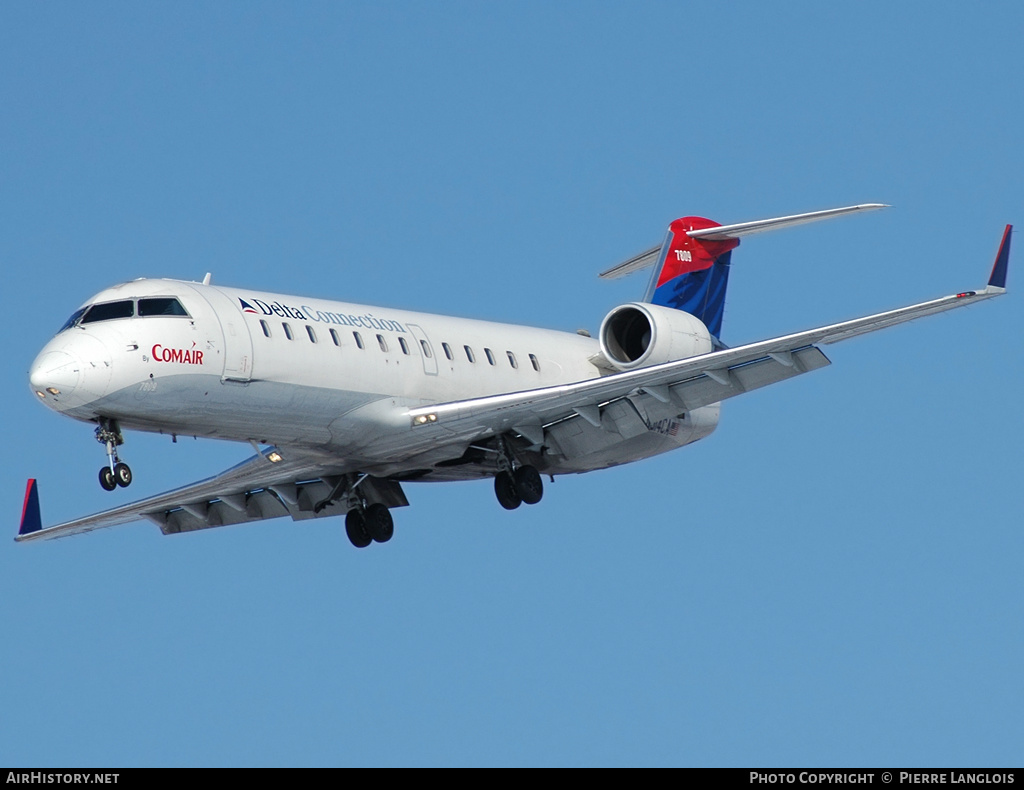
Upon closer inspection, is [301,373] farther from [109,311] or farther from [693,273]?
[693,273]

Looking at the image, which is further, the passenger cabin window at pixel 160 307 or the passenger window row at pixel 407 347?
the passenger window row at pixel 407 347

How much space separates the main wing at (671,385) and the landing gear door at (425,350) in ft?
2.27

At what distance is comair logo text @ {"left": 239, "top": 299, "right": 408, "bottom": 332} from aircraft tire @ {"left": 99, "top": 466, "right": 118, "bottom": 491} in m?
2.79

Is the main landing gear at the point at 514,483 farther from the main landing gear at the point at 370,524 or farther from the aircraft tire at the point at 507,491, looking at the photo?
the main landing gear at the point at 370,524

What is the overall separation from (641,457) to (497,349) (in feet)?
11.4

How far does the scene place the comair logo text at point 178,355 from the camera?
22.3m

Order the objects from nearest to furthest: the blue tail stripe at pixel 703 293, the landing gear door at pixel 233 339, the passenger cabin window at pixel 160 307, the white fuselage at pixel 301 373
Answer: the white fuselage at pixel 301 373 → the passenger cabin window at pixel 160 307 → the landing gear door at pixel 233 339 → the blue tail stripe at pixel 703 293

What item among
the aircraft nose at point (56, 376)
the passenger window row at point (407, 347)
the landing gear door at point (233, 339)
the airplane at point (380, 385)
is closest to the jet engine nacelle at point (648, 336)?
the airplane at point (380, 385)

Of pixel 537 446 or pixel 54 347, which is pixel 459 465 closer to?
pixel 537 446

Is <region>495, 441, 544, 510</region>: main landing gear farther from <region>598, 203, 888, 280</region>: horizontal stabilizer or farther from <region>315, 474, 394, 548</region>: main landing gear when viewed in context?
<region>598, 203, 888, 280</region>: horizontal stabilizer

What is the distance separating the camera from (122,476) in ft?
73.5

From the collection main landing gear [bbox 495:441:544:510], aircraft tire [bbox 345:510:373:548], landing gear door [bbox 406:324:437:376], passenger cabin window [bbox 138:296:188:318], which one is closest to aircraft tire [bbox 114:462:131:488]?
passenger cabin window [bbox 138:296:188:318]

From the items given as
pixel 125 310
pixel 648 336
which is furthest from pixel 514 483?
pixel 125 310

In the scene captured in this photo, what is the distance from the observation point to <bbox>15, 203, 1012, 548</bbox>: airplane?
73.8ft
